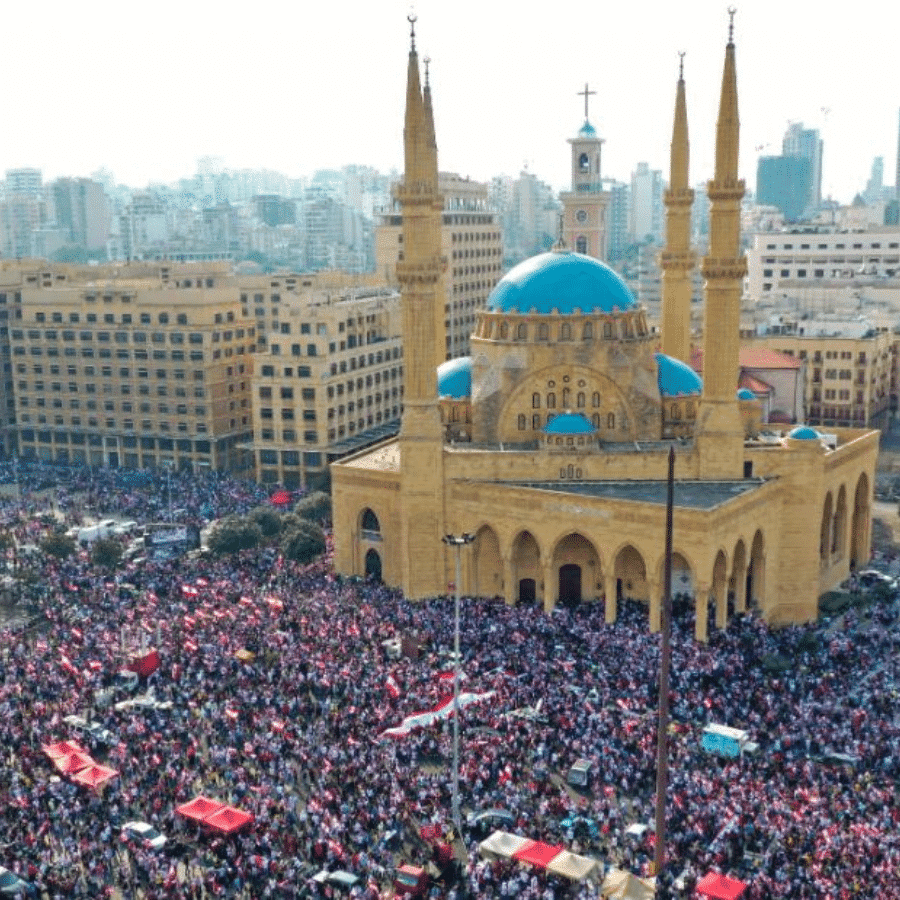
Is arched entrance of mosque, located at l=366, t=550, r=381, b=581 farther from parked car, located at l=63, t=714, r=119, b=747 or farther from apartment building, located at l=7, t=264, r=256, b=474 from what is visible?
apartment building, located at l=7, t=264, r=256, b=474

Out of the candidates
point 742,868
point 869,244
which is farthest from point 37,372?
point 869,244

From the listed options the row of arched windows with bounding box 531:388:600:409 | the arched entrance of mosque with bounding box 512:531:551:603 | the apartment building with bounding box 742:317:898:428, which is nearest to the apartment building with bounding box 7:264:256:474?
the row of arched windows with bounding box 531:388:600:409

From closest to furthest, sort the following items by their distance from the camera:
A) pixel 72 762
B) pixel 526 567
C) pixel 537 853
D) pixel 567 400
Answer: pixel 537 853 < pixel 72 762 < pixel 526 567 < pixel 567 400

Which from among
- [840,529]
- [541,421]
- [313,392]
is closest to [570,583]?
[541,421]

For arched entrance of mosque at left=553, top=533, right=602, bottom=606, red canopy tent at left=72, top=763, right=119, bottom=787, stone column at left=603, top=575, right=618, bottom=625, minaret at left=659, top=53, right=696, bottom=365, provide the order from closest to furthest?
red canopy tent at left=72, top=763, right=119, bottom=787 < stone column at left=603, top=575, right=618, bottom=625 < arched entrance of mosque at left=553, top=533, right=602, bottom=606 < minaret at left=659, top=53, right=696, bottom=365

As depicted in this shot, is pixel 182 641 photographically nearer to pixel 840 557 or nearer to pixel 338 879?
pixel 338 879

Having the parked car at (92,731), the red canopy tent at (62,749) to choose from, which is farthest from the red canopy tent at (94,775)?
the parked car at (92,731)

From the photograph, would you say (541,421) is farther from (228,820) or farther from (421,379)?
(228,820)
